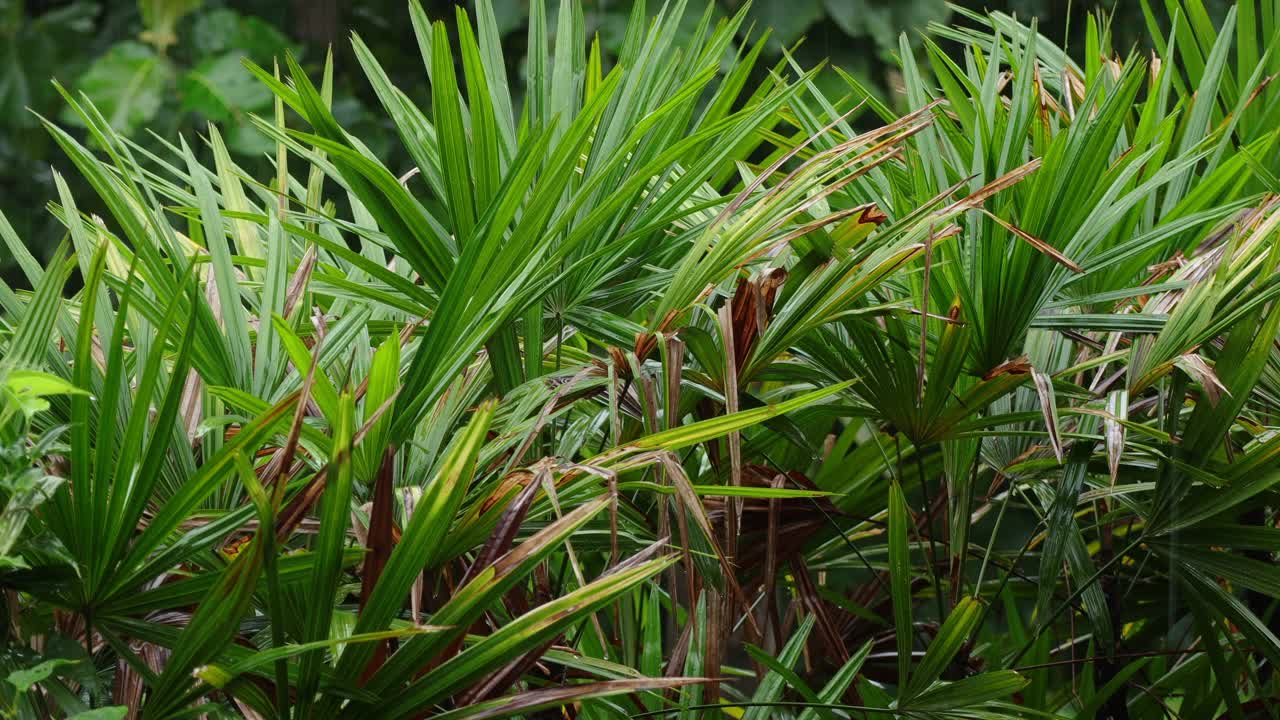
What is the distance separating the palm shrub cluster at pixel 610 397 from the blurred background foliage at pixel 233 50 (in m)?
2.07

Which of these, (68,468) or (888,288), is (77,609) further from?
(888,288)

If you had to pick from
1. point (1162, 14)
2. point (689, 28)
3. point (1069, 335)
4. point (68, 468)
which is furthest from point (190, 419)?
point (1162, 14)

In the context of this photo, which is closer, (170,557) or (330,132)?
(170,557)

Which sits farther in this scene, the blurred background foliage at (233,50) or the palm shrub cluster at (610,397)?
the blurred background foliage at (233,50)

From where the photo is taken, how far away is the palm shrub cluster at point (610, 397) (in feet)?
1.71

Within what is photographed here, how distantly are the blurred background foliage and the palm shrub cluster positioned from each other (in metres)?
2.07

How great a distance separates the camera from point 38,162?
3.30m

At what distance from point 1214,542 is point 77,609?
614mm

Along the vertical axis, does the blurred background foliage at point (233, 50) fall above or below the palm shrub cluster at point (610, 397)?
above

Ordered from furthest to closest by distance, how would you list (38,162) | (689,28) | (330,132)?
(38,162) < (689,28) < (330,132)

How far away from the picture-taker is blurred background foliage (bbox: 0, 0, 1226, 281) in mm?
2877

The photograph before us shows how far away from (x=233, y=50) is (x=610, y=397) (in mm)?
2789

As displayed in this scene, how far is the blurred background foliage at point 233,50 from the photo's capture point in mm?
2877

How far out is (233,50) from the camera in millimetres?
3082
